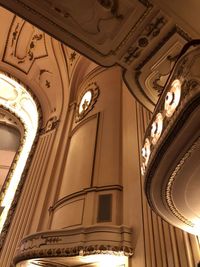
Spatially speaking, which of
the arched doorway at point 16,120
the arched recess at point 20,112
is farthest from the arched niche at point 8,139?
the arched recess at point 20,112

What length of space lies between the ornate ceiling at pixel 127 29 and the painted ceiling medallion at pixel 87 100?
90.8 inches

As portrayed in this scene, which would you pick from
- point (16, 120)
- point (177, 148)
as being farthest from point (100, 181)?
point (16, 120)

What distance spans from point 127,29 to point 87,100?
10.00 ft

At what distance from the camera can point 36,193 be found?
4730 mm

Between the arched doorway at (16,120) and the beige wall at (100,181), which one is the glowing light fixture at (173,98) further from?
the arched doorway at (16,120)

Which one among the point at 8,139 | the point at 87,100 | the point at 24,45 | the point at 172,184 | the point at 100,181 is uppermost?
the point at 24,45

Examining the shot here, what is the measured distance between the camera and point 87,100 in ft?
17.9

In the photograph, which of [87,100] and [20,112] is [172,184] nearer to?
[87,100]

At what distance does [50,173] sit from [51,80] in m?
3.29

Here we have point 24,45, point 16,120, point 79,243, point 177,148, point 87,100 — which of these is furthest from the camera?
point 16,120

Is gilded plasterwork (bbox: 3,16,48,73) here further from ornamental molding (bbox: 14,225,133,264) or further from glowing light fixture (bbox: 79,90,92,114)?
ornamental molding (bbox: 14,225,133,264)

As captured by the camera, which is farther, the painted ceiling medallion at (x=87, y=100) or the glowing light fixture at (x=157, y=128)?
the painted ceiling medallion at (x=87, y=100)

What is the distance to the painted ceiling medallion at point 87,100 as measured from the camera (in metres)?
5.22

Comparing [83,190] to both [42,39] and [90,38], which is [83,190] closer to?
[90,38]
